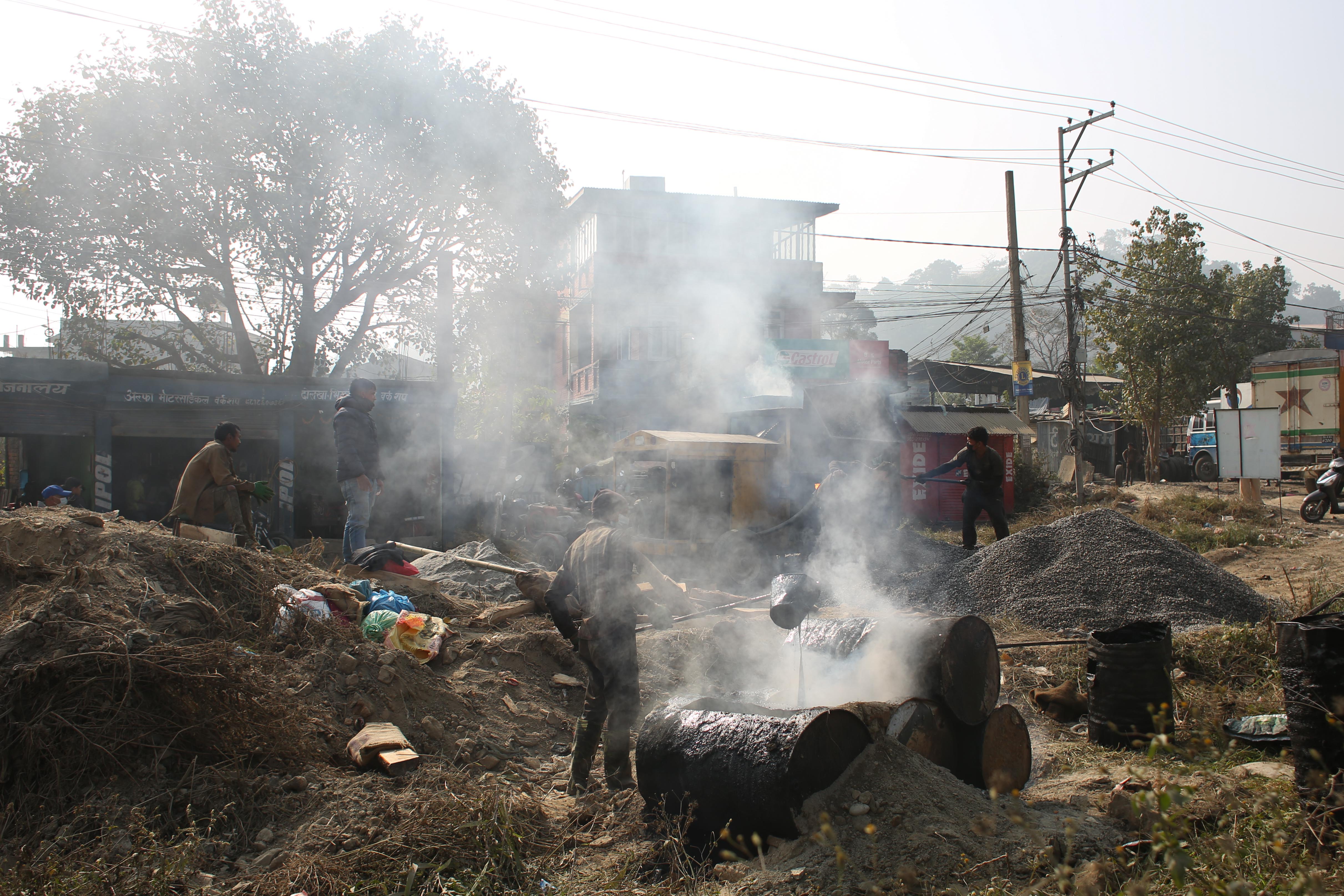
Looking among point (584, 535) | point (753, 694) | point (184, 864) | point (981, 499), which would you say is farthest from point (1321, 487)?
point (184, 864)

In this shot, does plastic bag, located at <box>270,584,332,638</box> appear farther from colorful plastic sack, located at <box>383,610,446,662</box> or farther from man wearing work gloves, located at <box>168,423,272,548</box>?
man wearing work gloves, located at <box>168,423,272,548</box>

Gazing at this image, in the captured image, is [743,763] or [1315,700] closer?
[1315,700]

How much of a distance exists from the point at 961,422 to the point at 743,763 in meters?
14.2

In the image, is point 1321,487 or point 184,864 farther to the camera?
point 1321,487

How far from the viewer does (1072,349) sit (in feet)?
51.3

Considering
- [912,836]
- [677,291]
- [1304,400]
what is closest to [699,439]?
[912,836]

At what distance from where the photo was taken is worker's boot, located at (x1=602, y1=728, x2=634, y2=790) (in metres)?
3.95

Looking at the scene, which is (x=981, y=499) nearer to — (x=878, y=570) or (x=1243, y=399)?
(x=878, y=570)

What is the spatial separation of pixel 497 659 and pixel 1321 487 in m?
14.1

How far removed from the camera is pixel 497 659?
17.9ft

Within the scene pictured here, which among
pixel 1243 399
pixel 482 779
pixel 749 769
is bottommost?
pixel 482 779

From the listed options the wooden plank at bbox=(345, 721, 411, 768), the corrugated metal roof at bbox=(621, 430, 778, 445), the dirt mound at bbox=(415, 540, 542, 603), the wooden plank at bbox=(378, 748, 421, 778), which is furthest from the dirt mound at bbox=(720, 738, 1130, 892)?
the corrugated metal roof at bbox=(621, 430, 778, 445)

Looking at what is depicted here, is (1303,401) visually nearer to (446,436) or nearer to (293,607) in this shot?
(446,436)

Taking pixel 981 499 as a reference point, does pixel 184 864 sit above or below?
below
